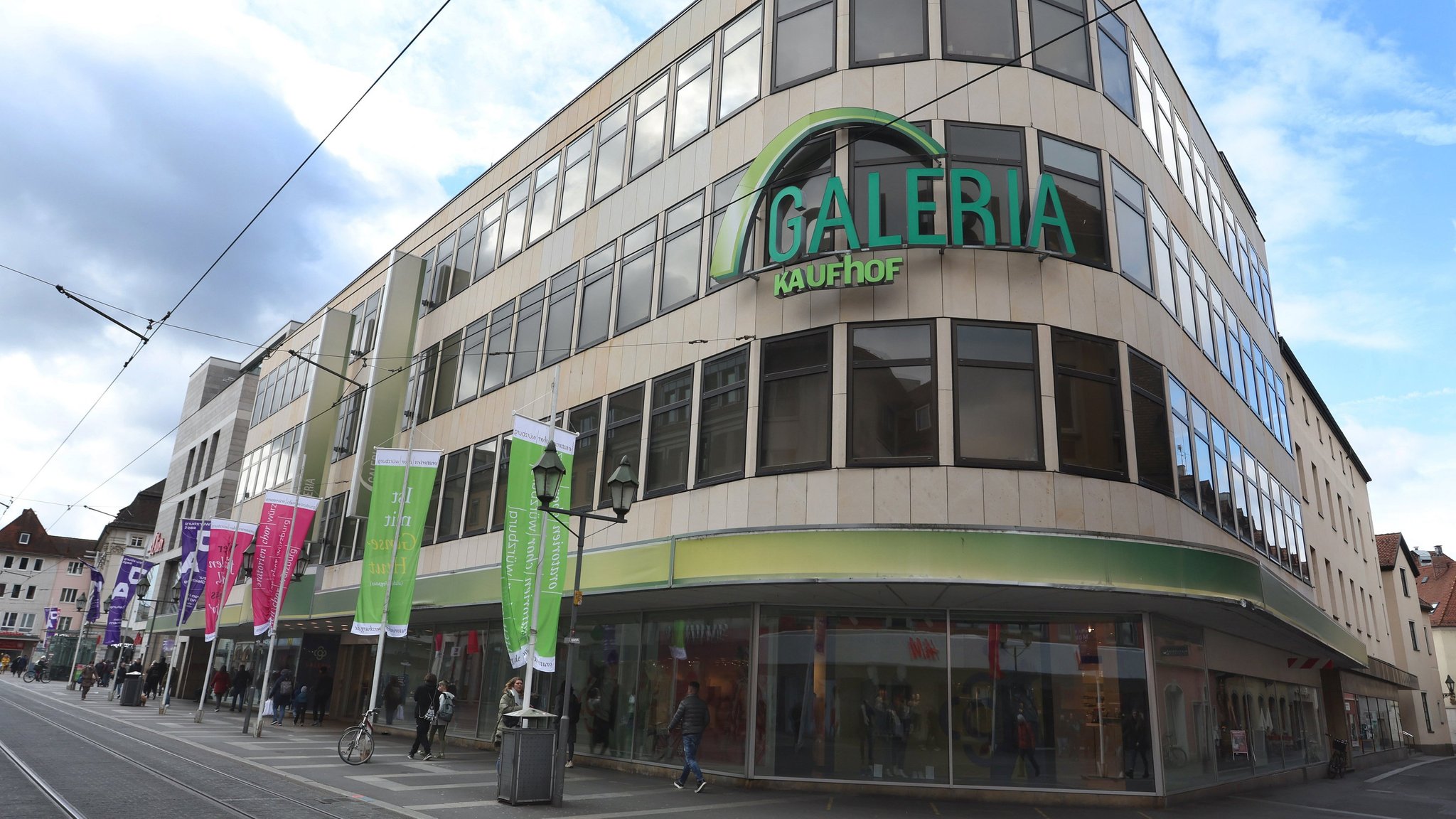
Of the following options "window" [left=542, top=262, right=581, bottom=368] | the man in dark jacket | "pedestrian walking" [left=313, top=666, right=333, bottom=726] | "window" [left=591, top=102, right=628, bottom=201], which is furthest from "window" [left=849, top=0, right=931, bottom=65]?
"pedestrian walking" [left=313, top=666, right=333, bottom=726]

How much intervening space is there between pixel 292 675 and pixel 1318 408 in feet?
149

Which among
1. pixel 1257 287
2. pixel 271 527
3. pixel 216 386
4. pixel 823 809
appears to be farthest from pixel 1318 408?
pixel 216 386

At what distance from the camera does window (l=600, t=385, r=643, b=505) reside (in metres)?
20.3

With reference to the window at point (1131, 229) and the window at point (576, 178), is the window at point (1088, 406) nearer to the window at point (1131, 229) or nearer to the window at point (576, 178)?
the window at point (1131, 229)

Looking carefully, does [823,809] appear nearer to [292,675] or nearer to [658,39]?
[658,39]

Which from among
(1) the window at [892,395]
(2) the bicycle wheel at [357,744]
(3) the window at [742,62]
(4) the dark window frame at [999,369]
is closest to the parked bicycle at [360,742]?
(2) the bicycle wheel at [357,744]

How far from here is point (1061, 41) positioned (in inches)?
740

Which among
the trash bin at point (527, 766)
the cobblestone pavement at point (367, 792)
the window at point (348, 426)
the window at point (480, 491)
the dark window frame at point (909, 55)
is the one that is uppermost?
the dark window frame at point (909, 55)

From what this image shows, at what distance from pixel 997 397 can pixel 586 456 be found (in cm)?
1003

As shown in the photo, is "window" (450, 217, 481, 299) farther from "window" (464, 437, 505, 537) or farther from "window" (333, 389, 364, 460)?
"window" (464, 437, 505, 537)

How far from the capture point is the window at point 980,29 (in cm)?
1806

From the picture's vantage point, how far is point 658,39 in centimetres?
2405

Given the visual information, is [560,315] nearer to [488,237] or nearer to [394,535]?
[488,237]

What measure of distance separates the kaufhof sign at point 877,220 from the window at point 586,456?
5.66 meters
